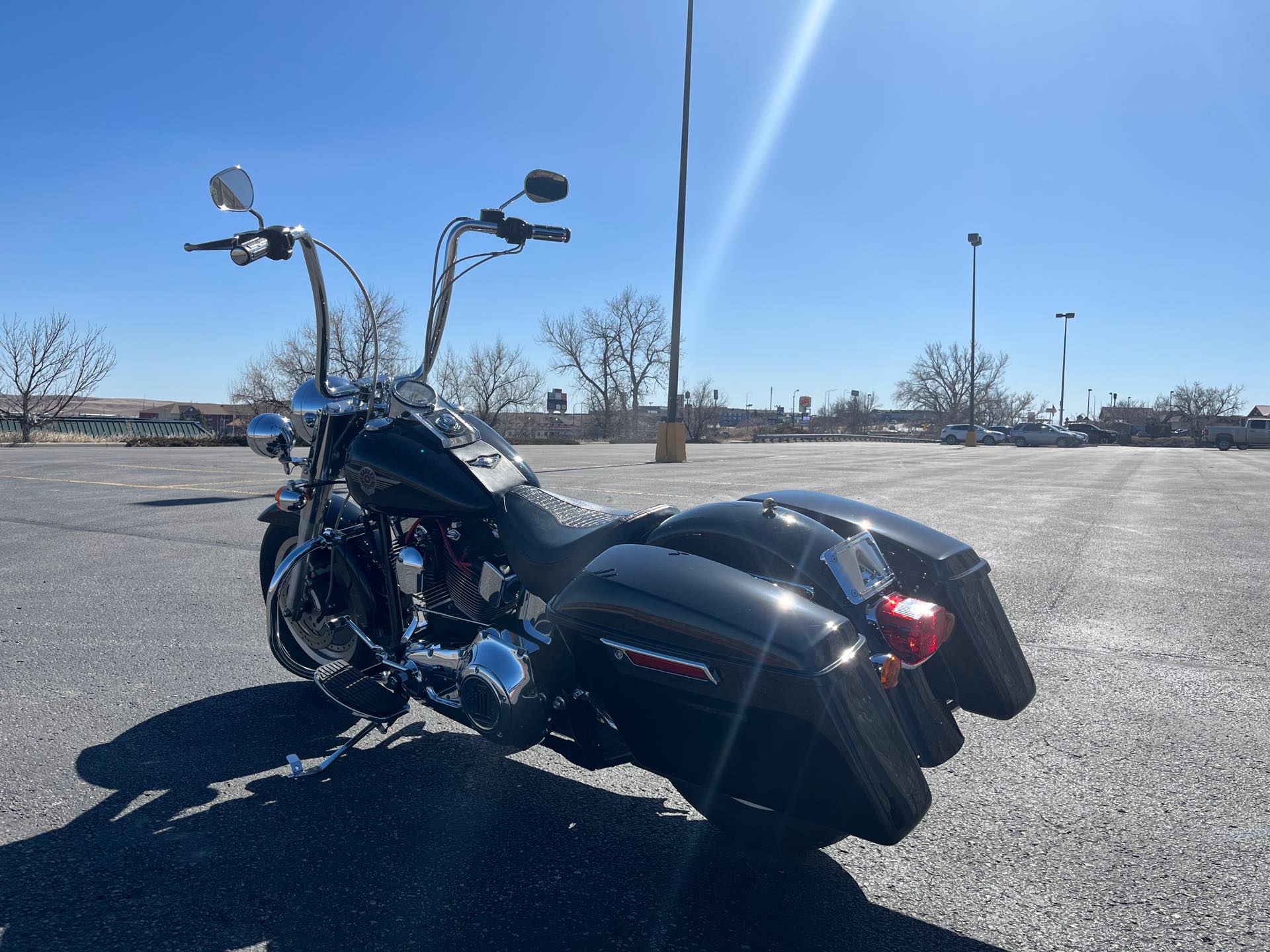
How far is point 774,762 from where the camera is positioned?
1.92 meters

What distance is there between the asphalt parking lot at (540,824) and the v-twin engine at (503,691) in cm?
37

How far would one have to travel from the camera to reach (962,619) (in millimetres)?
2371

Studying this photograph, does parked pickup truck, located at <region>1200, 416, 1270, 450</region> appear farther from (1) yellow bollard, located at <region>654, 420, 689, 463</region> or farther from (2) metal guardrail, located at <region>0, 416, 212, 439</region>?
(2) metal guardrail, located at <region>0, 416, 212, 439</region>

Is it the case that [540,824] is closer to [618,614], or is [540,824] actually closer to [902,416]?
[618,614]

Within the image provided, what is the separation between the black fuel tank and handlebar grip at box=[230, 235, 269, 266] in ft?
2.38

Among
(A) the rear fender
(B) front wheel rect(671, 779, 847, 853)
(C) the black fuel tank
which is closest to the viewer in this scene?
(A) the rear fender

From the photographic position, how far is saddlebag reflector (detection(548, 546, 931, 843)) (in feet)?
6.02

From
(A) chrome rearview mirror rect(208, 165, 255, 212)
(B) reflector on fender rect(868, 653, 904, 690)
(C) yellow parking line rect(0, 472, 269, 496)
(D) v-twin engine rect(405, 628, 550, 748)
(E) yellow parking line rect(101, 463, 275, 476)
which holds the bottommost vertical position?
(C) yellow parking line rect(0, 472, 269, 496)

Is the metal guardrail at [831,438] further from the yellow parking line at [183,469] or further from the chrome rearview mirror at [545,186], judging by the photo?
the chrome rearview mirror at [545,186]

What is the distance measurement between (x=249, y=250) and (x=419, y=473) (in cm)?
103

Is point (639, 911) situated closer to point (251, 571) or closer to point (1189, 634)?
point (1189, 634)

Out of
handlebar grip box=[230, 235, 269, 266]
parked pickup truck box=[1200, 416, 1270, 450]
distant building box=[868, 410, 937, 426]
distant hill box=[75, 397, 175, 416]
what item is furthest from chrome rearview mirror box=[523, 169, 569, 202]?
distant hill box=[75, 397, 175, 416]

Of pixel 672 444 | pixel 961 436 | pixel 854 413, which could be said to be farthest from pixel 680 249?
pixel 854 413

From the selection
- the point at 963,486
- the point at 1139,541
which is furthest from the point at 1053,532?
the point at 963,486
